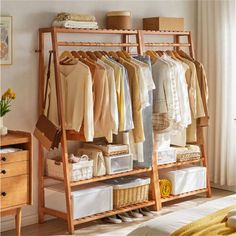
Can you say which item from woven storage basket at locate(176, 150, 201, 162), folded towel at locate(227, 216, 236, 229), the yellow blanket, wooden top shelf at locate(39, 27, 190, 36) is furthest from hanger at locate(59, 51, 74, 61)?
folded towel at locate(227, 216, 236, 229)

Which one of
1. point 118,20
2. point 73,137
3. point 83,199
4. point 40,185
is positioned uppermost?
point 118,20

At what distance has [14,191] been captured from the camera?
14.1 ft

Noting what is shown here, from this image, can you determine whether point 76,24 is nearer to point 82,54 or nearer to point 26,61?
point 82,54

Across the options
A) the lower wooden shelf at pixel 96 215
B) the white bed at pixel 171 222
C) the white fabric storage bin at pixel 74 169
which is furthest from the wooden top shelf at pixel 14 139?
the white bed at pixel 171 222

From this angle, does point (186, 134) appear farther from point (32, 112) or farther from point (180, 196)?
point (32, 112)

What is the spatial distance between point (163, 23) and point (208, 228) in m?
3.10

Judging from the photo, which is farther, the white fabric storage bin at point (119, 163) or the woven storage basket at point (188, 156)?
the woven storage basket at point (188, 156)

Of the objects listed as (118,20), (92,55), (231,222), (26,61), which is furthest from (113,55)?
(231,222)

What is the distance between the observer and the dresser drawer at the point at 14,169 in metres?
4.21

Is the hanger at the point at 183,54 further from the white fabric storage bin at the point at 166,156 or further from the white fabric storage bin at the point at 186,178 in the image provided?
the white fabric storage bin at the point at 186,178

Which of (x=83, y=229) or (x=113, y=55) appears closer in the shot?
(x=83, y=229)

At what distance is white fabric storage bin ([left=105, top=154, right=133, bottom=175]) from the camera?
5090mm

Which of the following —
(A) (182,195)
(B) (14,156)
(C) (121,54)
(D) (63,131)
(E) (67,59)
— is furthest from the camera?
(A) (182,195)

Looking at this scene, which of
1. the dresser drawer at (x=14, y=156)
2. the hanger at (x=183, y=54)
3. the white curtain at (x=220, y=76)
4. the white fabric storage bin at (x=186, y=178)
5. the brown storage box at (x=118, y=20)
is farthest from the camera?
the white curtain at (x=220, y=76)
